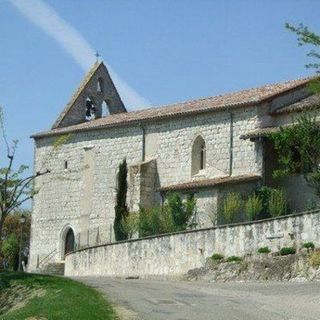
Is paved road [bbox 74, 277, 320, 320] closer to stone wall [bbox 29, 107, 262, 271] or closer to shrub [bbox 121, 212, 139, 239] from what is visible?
stone wall [bbox 29, 107, 262, 271]

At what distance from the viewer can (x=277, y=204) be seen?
114 feet

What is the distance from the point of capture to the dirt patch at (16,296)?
993 inches

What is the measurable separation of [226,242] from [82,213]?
18.4 meters

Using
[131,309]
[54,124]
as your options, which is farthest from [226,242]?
[54,124]

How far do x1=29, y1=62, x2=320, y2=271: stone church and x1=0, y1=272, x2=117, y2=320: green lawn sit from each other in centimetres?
1111

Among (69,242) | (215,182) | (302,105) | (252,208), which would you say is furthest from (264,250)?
(69,242)

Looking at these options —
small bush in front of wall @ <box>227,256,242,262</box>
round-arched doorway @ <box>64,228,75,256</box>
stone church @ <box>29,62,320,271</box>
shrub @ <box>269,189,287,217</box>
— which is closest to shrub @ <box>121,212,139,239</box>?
stone church @ <box>29,62,320,271</box>

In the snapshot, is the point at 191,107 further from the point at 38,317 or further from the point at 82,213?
the point at 38,317

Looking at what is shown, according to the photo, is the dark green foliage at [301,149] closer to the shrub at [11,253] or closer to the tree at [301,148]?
the tree at [301,148]

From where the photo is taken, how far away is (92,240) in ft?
152

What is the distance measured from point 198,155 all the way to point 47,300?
21.8 m

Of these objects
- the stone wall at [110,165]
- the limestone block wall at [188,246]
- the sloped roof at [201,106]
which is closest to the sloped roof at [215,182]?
the stone wall at [110,165]

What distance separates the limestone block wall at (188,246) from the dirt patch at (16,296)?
7.97m

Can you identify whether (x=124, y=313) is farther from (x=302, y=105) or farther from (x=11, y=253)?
(x=11, y=253)
